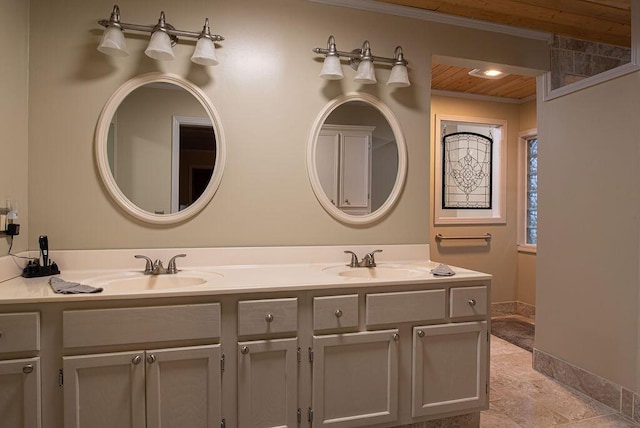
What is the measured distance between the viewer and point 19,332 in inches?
55.4

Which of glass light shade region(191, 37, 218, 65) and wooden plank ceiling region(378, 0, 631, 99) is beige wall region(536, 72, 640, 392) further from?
glass light shade region(191, 37, 218, 65)

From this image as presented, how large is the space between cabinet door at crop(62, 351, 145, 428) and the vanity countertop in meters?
0.25

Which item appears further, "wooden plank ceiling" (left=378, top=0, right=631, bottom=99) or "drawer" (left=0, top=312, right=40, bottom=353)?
"wooden plank ceiling" (left=378, top=0, right=631, bottom=99)

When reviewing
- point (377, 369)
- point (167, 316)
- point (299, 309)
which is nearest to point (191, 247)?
point (167, 316)

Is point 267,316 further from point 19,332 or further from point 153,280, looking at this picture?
point 19,332

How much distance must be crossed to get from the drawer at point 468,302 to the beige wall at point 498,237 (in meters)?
2.08

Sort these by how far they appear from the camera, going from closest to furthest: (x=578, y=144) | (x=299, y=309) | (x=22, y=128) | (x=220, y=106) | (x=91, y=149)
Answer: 1. (x=299, y=309)
2. (x=22, y=128)
3. (x=91, y=149)
4. (x=220, y=106)
5. (x=578, y=144)

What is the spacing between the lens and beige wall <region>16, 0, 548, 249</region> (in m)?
1.91

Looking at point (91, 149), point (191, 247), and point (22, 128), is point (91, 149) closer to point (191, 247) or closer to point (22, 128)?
point (22, 128)

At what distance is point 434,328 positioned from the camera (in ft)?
6.13

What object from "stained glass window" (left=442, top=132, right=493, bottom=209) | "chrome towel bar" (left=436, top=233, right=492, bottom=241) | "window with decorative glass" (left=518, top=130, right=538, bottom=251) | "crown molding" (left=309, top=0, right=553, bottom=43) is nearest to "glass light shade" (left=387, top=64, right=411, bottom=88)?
"crown molding" (left=309, top=0, right=553, bottom=43)

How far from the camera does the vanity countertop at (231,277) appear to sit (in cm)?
149

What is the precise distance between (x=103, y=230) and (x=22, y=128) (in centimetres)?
60


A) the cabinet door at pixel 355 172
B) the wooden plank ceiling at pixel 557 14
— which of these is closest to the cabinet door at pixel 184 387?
the cabinet door at pixel 355 172
